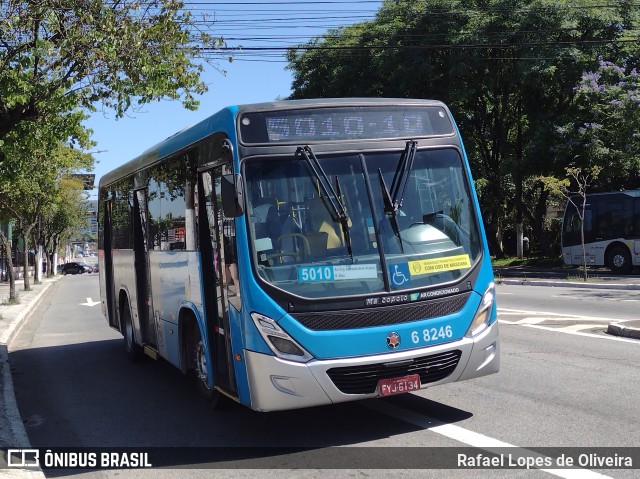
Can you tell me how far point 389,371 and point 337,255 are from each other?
3.56ft

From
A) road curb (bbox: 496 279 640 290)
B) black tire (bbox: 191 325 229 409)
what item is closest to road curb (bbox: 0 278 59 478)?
black tire (bbox: 191 325 229 409)

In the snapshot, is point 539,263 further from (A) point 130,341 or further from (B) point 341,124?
(B) point 341,124

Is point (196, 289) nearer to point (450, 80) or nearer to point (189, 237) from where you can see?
point (189, 237)

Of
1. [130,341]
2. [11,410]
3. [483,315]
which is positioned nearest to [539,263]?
[130,341]

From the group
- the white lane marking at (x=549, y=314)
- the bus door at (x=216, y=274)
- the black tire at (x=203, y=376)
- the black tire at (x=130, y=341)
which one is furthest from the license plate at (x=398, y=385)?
the white lane marking at (x=549, y=314)

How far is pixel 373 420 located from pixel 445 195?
2282 millimetres

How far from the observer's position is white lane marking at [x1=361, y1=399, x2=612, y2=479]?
17.6ft

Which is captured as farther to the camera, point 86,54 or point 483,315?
point 86,54

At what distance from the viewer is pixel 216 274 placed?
7039 mm

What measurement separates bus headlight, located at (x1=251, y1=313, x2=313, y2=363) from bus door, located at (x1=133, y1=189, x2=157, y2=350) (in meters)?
4.10

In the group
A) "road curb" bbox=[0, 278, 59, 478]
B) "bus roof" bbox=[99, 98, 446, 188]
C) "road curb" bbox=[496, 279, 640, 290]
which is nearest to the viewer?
"road curb" bbox=[0, 278, 59, 478]

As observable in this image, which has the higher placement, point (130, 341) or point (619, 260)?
point (130, 341)

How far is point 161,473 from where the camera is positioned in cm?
606

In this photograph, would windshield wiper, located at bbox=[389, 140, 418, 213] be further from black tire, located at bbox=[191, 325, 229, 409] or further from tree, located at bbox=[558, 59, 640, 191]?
tree, located at bbox=[558, 59, 640, 191]
